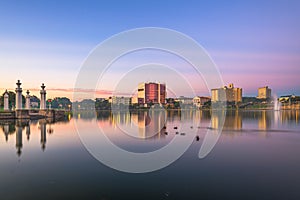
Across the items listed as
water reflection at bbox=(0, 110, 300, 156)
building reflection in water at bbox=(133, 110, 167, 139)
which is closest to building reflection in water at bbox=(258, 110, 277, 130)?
water reflection at bbox=(0, 110, 300, 156)

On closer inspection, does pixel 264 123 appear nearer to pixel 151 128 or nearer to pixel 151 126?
pixel 151 126

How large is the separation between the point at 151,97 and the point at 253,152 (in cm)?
8140

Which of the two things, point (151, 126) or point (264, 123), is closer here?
point (151, 126)

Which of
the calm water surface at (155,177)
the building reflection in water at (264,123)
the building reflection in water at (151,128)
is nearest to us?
the calm water surface at (155,177)

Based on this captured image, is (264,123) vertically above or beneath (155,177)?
beneath

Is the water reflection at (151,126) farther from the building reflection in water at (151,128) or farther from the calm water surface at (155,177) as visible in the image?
the calm water surface at (155,177)

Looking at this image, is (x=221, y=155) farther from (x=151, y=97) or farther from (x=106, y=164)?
(x=151, y=97)

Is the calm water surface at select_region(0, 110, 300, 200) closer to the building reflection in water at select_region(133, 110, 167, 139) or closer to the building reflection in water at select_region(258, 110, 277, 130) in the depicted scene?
the building reflection in water at select_region(133, 110, 167, 139)

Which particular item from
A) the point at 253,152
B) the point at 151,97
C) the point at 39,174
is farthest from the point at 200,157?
the point at 151,97

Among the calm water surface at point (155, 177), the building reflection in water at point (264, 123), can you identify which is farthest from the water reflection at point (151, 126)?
the calm water surface at point (155, 177)

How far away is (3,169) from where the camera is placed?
1673 centimetres

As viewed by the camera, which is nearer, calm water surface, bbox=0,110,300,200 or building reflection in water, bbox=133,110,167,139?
calm water surface, bbox=0,110,300,200

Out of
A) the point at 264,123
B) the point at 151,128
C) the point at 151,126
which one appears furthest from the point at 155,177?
the point at 264,123

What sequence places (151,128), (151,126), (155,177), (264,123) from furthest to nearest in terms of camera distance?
(264,123), (151,126), (151,128), (155,177)
